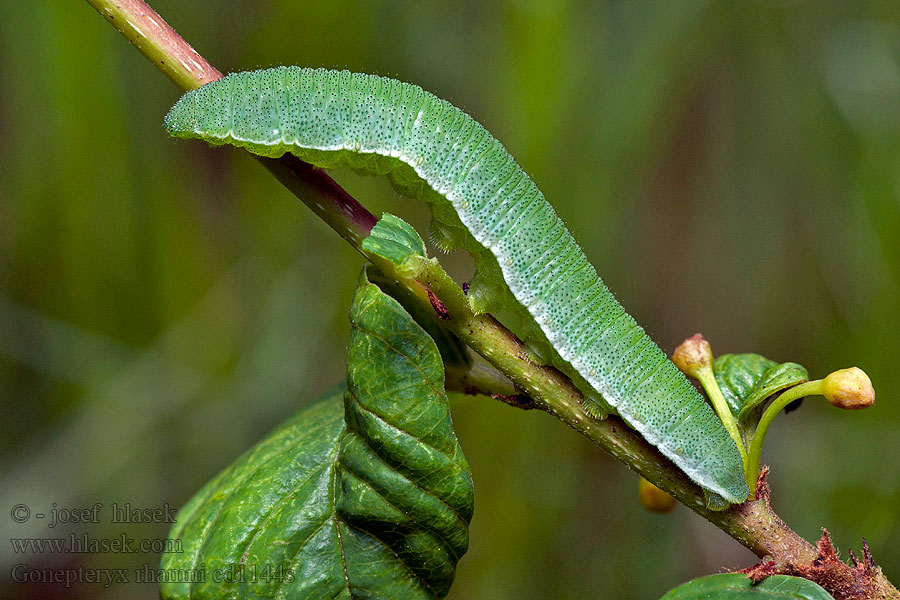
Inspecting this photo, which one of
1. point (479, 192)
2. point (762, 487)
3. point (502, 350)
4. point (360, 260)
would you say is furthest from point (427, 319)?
point (360, 260)

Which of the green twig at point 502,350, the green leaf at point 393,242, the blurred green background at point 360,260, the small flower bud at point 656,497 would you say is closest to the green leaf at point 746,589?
the green twig at point 502,350

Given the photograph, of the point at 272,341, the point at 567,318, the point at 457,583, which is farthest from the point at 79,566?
the point at 567,318

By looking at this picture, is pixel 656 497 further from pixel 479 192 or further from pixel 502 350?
pixel 479 192

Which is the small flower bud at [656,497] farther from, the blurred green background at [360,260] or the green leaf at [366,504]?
the blurred green background at [360,260]

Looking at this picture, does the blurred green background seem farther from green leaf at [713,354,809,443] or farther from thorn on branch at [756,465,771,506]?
thorn on branch at [756,465,771,506]

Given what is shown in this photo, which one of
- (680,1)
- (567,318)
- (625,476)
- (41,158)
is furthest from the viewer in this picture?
(625,476)

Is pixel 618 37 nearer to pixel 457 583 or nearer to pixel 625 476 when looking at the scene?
pixel 625 476
